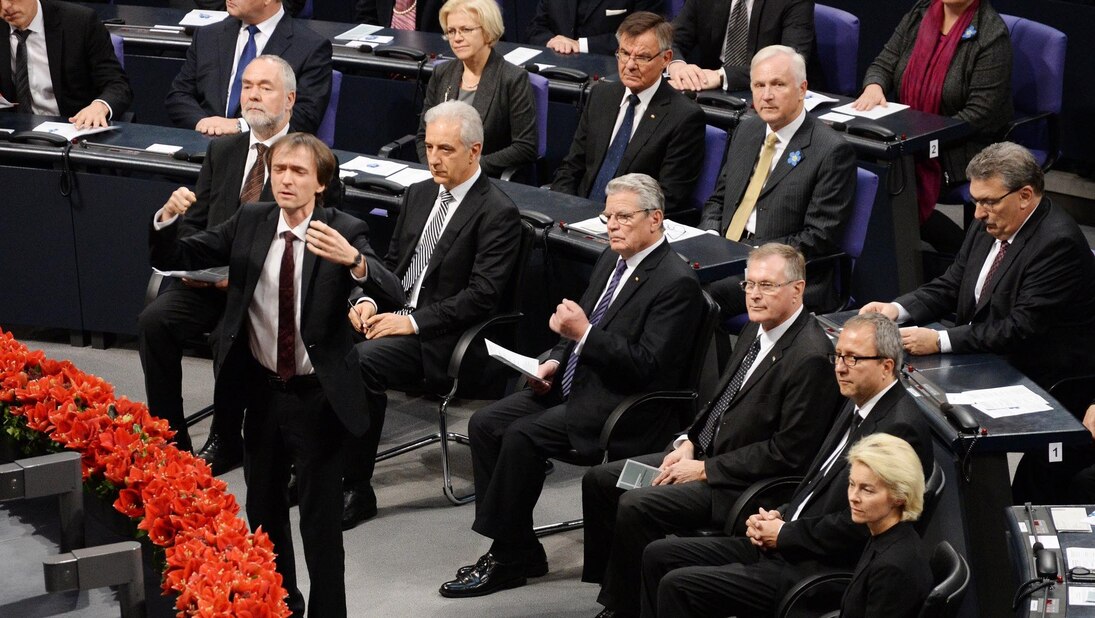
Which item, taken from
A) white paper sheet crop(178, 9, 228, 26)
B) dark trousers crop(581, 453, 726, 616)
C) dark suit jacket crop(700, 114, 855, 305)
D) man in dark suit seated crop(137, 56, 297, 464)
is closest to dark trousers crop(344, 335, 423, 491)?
man in dark suit seated crop(137, 56, 297, 464)

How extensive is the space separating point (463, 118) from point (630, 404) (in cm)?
134

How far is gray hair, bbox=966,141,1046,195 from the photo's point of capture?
4.69 meters

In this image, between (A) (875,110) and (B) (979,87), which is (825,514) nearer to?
(A) (875,110)

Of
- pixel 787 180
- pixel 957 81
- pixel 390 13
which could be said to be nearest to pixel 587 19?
pixel 390 13

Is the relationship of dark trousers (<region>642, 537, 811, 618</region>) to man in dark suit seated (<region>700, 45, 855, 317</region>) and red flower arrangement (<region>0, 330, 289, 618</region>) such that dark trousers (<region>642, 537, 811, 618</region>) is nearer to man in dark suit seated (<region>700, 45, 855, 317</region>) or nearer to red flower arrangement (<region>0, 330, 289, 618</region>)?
red flower arrangement (<region>0, 330, 289, 618</region>)

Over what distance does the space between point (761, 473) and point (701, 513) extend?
25 cm

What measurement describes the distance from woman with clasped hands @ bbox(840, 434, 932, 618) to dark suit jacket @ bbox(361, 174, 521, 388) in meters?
1.96

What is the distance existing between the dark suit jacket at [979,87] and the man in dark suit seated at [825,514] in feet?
8.29

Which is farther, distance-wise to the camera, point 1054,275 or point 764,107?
point 764,107

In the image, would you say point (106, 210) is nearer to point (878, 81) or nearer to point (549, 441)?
point (549, 441)

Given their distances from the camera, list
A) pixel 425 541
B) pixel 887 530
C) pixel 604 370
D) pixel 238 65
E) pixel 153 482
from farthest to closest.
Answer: pixel 238 65
pixel 425 541
pixel 604 370
pixel 887 530
pixel 153 482

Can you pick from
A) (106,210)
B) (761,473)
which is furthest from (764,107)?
(106,210)

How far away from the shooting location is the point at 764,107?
5.72 m

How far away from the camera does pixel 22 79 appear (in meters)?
6.95
